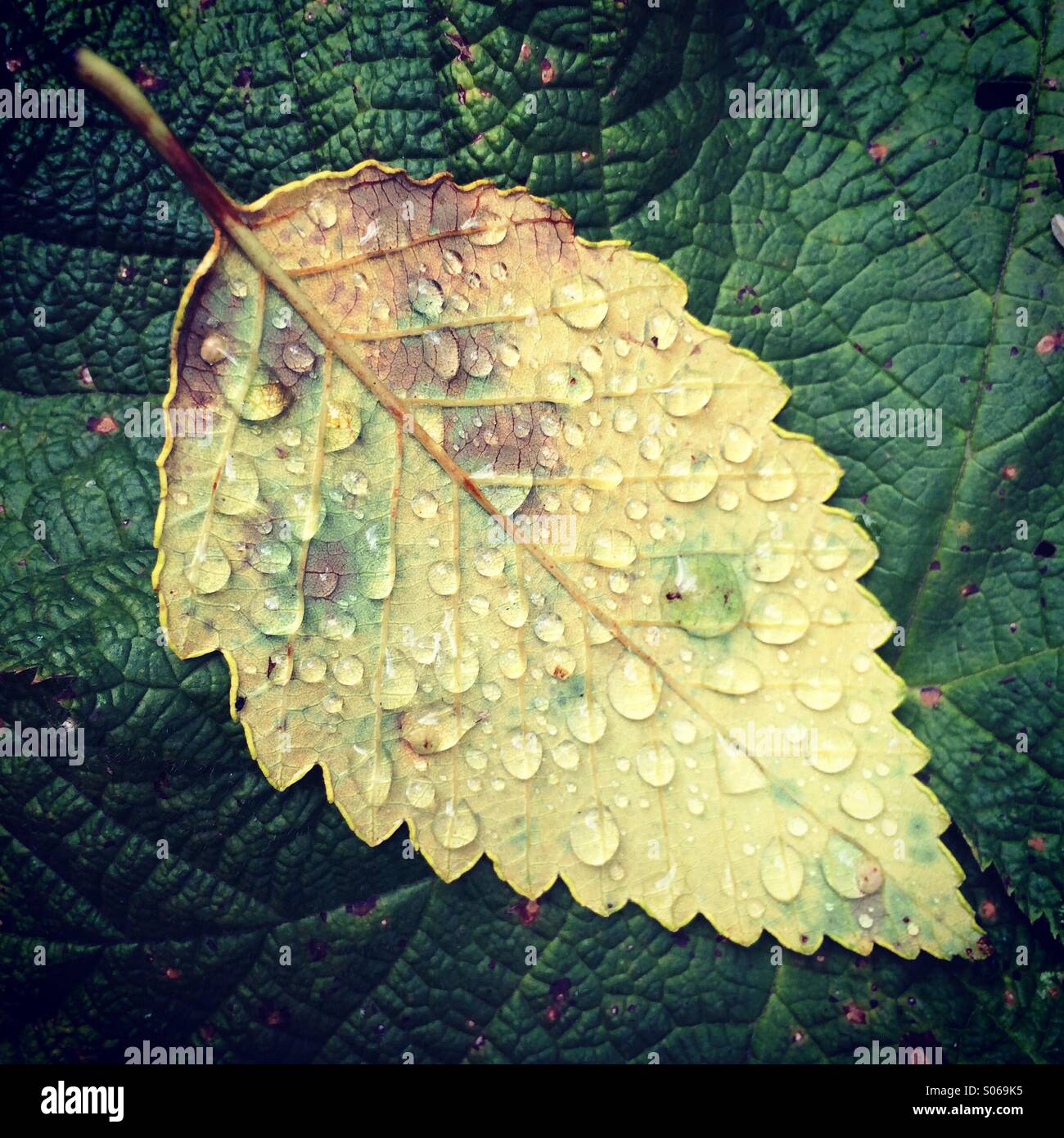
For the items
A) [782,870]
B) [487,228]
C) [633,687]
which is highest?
[487,228]

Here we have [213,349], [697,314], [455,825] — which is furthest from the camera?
[697,314]

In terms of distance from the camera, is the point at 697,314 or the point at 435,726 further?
the point at 697,314

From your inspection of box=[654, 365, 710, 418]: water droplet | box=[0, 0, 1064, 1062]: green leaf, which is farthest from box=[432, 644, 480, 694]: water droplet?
box=[654, 365, 710, 418]: water droplet

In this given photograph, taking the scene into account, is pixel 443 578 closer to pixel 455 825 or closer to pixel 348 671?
pixel 348 671

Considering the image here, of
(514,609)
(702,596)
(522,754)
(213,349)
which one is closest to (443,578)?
(514,609)

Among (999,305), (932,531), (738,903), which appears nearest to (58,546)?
(738,903)

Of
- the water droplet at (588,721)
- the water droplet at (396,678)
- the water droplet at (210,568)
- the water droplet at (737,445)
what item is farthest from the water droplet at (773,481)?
the water droplet at (210,568)

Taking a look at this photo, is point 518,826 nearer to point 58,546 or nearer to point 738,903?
point 738,903
